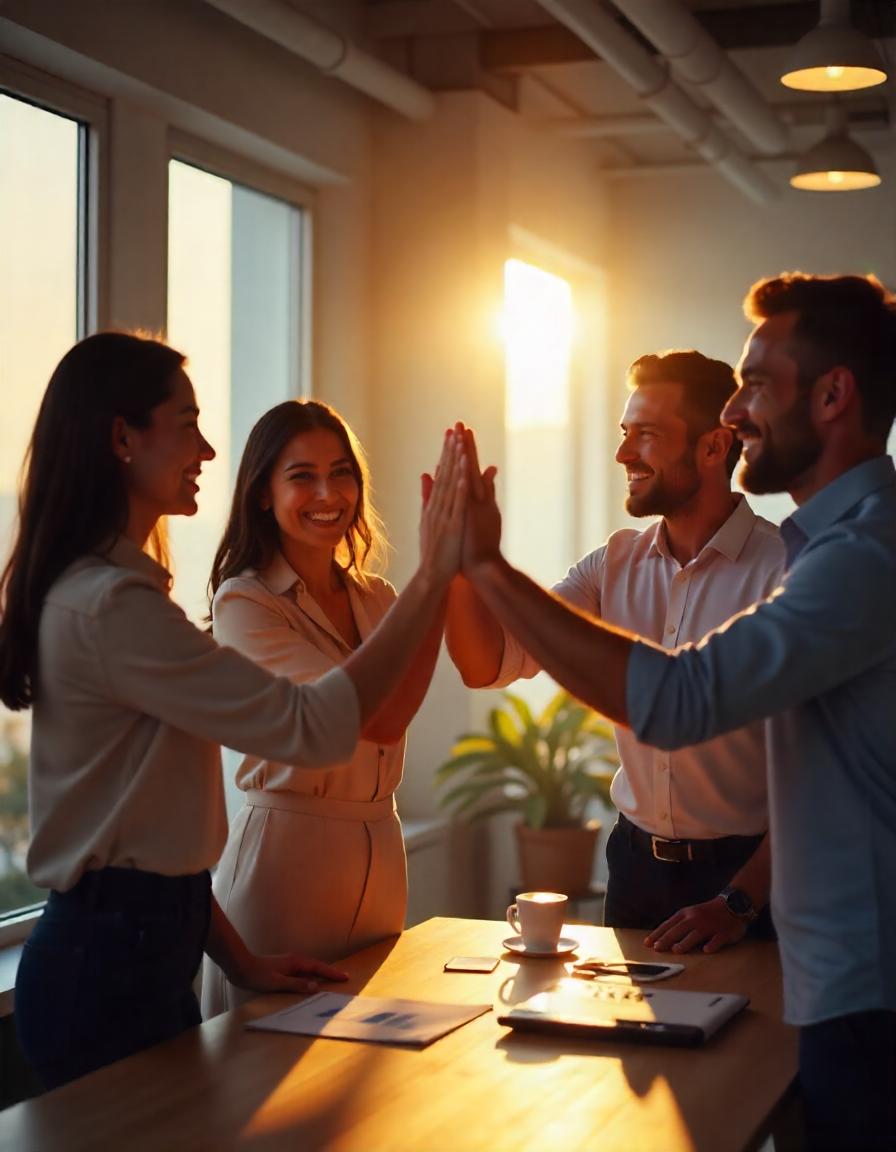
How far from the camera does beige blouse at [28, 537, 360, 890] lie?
6.52ft

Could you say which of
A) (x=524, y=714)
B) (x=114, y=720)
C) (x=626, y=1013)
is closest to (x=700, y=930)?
(x=626, y=1013)

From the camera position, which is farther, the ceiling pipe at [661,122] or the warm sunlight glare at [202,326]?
the ceiling pipe at [661,122]

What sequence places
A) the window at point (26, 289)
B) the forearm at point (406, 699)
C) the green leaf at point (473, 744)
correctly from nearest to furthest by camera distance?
the forearm at point (406, 699) < the window at point (26, 289) < the green leaf at point (473, 744)

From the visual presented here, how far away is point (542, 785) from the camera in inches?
235

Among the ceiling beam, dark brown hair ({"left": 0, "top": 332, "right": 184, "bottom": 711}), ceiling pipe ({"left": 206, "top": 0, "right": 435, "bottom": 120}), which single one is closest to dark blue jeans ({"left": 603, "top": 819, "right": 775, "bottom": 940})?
dark brown hair ({"left": 0, "top": 332, "right": 184, "bottom": 711})

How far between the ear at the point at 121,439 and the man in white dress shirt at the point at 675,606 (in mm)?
918

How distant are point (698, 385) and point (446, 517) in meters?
0.85

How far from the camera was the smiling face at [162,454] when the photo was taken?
215 cm

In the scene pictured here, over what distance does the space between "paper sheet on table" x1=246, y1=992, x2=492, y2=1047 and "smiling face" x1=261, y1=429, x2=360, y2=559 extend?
97 cm

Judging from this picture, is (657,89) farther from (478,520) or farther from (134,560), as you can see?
(134,560)

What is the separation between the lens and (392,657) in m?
2.20

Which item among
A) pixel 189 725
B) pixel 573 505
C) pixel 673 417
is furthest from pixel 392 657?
pixel 573 505

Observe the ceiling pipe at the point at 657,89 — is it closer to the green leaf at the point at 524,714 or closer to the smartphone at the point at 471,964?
the green leaf at the point at 524,714

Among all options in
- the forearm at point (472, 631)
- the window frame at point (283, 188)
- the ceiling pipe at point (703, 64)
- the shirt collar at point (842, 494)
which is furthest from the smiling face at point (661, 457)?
the window frame at point (283, 188)
